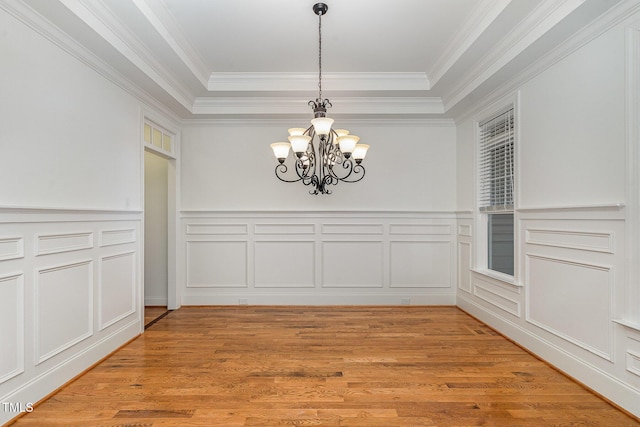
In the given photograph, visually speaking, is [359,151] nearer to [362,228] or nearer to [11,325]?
[362,228]

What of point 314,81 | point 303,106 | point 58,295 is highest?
point 314,81

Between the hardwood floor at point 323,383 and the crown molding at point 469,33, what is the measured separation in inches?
110

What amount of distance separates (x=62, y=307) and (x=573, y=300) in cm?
391

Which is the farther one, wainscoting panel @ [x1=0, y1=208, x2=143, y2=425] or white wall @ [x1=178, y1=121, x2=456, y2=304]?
white wall @ [x1=178, y1=121, x2=456, y2=304]

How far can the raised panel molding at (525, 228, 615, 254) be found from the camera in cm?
229

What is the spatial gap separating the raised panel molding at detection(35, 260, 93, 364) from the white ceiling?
5.73 ft

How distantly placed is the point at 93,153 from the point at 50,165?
0.50 m

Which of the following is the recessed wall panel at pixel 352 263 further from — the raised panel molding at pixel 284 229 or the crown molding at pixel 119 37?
the crown molding at pixel 119 37

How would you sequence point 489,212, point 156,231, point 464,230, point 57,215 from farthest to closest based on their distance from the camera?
point 156,231
point 464,230
point 489,212
point 57,215

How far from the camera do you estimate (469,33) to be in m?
2.93

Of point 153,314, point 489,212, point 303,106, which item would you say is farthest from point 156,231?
point 489,212

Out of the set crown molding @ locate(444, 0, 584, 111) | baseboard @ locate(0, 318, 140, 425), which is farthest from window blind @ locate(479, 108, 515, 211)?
baseboard @ locate(0, 318, 140, 425)

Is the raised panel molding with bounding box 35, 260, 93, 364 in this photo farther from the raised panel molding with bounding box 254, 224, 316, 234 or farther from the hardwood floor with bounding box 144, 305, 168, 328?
the raised panel molding with bounding box 254, 224, 316, 234

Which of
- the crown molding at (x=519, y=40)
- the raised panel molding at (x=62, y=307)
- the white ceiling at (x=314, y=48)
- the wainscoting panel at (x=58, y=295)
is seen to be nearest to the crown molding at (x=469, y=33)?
the white ceiling at (x=314, y=48)
